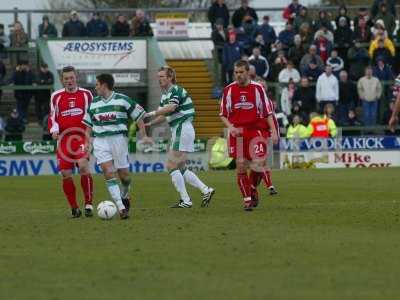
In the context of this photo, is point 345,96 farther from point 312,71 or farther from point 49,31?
point 49,31

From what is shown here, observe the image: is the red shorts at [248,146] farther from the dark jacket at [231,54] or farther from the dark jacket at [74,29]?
the dark jacket at [74,29]

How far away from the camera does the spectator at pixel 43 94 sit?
120 ft

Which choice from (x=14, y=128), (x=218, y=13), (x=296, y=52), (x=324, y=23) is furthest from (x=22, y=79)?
(x=324, y=23)

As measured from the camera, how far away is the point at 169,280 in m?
10.4

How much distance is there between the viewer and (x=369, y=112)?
36594mm

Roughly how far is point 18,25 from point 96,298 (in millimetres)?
29321

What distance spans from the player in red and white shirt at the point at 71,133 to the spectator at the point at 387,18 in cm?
2313

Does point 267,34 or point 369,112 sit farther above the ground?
point 267,34

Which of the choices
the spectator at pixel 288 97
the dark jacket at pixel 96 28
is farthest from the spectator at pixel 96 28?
the spectator at pixel 288 97

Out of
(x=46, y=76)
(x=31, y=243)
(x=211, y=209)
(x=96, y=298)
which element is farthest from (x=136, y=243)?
(x=46, y=76)

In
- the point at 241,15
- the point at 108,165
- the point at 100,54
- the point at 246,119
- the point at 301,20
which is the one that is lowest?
the point at 108,165

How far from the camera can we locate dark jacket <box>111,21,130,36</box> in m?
39.2

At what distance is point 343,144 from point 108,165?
61.0 ft

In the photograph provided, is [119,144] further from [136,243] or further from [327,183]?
[327,183]
